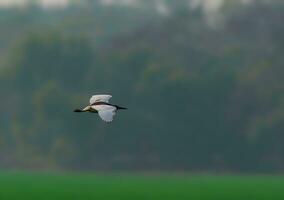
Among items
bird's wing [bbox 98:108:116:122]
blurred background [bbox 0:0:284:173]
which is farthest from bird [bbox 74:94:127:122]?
blurred background [bbox 0:0:284:173]

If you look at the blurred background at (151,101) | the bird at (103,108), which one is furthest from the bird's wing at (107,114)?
the blurred background at (151,101)

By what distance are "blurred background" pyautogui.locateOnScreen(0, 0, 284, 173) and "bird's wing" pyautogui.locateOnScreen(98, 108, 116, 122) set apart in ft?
105

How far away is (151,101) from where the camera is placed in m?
43.7

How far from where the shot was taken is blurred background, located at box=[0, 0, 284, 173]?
42.9 m

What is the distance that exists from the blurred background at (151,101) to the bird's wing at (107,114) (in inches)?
1260

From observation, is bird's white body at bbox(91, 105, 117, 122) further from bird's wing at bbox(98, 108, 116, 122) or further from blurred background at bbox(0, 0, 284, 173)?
blurred background at bbox(0, 0, 284, 173)

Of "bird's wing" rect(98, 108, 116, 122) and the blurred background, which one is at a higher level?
the blurred background

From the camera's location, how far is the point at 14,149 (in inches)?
1845

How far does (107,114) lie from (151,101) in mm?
35489

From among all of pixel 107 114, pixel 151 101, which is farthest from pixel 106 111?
pixel 151 101

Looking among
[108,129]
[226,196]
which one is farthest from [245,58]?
[226,196]

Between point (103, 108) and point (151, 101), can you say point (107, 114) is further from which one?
point (151, 101)

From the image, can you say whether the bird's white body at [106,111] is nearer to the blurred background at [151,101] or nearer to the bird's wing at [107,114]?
the bird's wing at [107,114]

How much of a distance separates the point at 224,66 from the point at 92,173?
21.6 ft
